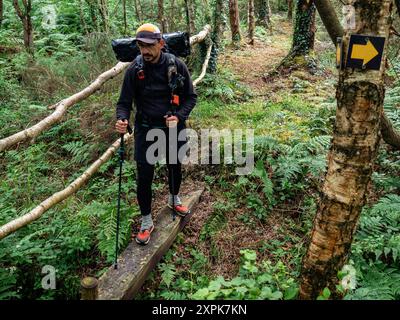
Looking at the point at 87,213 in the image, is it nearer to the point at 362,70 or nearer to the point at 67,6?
the point at 362,70

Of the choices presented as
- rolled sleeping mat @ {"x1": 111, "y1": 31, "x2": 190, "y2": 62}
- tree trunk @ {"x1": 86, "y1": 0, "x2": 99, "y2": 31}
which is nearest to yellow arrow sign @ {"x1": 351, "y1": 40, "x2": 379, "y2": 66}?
rolled sleeping mat @ {"x1": 111, "y1": 31, "x2": 190, "y2": 62}

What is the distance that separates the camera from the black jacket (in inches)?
168

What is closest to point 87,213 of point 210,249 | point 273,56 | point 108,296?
point 108,296

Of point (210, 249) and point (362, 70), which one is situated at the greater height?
point (362, 70)

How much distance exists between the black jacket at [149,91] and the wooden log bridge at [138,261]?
1575 mm

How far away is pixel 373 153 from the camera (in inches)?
110

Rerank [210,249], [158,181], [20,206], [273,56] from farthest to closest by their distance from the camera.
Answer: [273,56] → [158,181] → [20,206] → [210,249]

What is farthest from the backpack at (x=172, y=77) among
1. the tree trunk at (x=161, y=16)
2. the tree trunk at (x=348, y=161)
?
the tree trunk at (x=161, y=16)

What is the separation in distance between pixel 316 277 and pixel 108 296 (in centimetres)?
218

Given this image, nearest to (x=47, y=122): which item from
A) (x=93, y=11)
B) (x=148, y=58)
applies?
(x=148, y=58)

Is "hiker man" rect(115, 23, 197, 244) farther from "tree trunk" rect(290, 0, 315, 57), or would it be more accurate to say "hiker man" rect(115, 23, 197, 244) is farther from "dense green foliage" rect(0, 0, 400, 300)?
"tree trunk" rect(290, 0, 315, 57)

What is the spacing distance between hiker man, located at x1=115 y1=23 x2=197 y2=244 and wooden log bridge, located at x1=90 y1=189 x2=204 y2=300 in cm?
16

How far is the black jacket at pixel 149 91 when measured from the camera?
4.27 meters

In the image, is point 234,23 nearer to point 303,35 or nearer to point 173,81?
point 303,35
